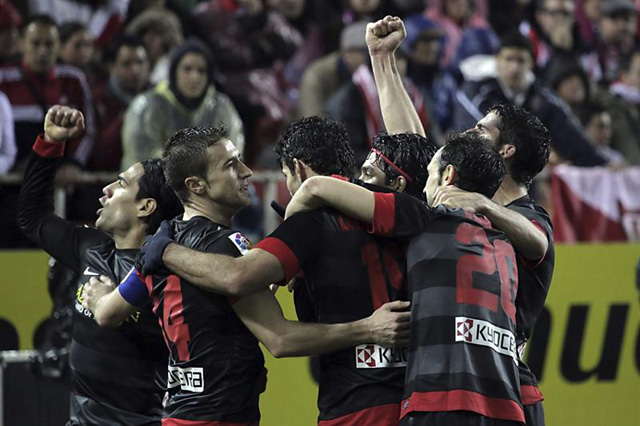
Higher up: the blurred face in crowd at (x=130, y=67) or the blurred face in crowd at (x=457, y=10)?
the blurred face in crowd at (x=457, y=10)

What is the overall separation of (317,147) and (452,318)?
2.77 feet

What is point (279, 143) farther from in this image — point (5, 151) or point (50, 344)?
point (5, 151)

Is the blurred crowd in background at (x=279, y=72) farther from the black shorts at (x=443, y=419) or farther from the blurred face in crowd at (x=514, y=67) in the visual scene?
the black shorts at (x=443, y=419)

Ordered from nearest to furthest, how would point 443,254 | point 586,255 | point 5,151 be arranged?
1. point 443,254
2. point 5,151
3. point 586,255

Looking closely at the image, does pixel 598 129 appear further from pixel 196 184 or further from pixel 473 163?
pixel 196 184

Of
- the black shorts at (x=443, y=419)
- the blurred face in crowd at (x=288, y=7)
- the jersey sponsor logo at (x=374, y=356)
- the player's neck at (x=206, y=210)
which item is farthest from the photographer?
the blurred face in crowd at (x=288, y=7)

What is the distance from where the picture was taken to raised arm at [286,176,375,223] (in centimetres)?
378

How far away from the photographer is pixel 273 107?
364 inches

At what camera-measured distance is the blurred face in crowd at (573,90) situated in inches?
403

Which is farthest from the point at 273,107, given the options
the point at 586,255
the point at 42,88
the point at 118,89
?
the point at 586,255

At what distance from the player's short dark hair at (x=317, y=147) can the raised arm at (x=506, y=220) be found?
0.41 metres

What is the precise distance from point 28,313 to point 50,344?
31 centimetres

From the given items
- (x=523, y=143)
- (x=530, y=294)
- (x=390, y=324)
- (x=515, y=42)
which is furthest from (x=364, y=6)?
(x=390, y=324)

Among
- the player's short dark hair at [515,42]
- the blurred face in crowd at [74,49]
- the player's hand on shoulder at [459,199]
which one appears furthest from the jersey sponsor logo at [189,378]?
the player's short dark hair at [515,42]
